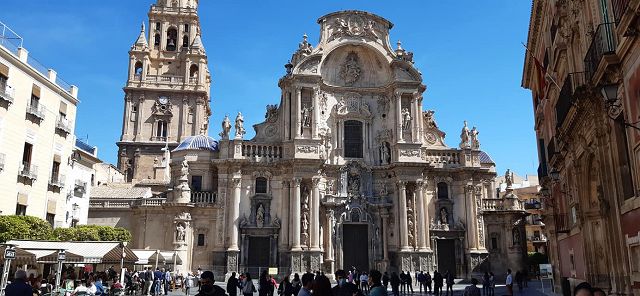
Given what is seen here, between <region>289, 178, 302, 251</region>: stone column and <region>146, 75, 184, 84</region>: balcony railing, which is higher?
<region>146, 75, 184, 84</region>: balcony railing

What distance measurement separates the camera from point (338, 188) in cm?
3675

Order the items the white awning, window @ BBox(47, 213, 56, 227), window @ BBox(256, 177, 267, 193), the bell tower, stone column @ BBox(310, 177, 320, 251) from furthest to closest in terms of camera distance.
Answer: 1. the bell tower
2. window @ BBox(256, 177, 267, 193)
3. stone column @ BBox(310, 177, 320, 251)
4. window @ BBox(47, 213, 56, 227)
5. the white awning

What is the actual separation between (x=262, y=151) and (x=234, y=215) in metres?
4.73

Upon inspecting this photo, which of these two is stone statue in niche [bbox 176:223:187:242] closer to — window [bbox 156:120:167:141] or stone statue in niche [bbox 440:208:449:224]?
stone statue in niche [bbox 440:208:449:224]

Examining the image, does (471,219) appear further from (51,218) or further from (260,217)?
(51,218)

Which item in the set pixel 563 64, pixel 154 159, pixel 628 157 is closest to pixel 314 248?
pixel 563 64

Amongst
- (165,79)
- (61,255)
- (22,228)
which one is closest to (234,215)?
(22,228)

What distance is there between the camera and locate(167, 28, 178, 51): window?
66.4 meters

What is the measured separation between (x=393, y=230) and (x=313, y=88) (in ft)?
36.5

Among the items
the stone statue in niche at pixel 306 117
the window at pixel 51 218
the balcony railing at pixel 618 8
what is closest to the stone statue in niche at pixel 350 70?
the stone statue in niche at pixel 306 117

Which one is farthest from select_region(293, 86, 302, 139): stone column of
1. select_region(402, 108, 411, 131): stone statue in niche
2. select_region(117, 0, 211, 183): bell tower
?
select_region(117, 0, 211, 183): bell tower

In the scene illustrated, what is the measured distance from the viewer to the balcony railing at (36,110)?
27158mm

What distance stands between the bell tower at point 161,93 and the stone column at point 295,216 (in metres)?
23.7

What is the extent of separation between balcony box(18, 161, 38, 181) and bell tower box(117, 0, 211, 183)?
26.6 m
